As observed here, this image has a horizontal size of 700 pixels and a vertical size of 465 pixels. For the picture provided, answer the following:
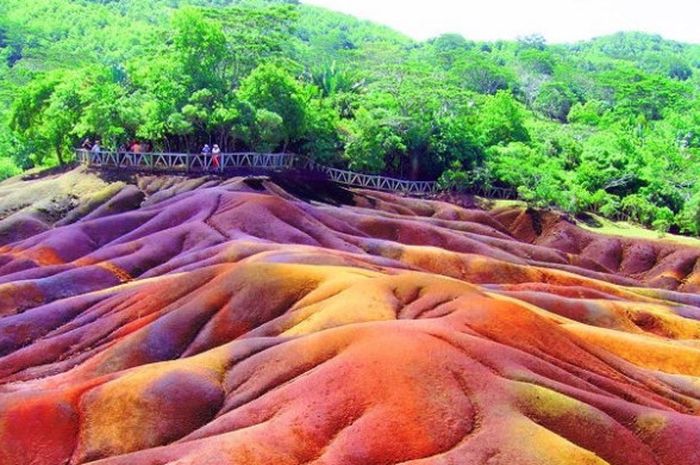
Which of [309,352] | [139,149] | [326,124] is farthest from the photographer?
[326,124]

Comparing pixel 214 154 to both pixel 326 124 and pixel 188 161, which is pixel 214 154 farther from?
pixel 326 124

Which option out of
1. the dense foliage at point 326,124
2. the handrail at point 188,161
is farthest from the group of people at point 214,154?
the dense foliage at point 326,124

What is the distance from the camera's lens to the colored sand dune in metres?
28.6

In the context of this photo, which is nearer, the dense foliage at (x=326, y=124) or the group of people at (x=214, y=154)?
the group of people at (x=214, y=154)

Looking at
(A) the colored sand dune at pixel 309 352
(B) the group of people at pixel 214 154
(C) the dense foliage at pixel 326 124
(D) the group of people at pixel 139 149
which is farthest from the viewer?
(C) the dense foliage at pixel 326 124

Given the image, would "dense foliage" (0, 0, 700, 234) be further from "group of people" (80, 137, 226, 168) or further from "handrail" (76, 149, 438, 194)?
"handrail" (76, 149, 438, 194)

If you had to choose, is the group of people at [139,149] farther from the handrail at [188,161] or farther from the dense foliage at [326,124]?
the dense foliage at [326,124]

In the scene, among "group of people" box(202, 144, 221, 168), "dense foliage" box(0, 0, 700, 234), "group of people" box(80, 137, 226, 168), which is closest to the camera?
"group of people" box(202, 144, 221, 168)

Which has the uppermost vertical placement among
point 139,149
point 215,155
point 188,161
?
point 215,155

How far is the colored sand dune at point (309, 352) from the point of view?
1127 inches

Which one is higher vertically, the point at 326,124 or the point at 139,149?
the point at 326,124

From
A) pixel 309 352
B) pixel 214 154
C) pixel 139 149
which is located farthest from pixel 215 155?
pixel 309 352

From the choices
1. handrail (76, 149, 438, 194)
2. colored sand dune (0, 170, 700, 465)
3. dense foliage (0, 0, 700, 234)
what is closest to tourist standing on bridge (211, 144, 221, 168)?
handrail (76, 149, 438, 194)

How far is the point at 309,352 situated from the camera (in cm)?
3303
